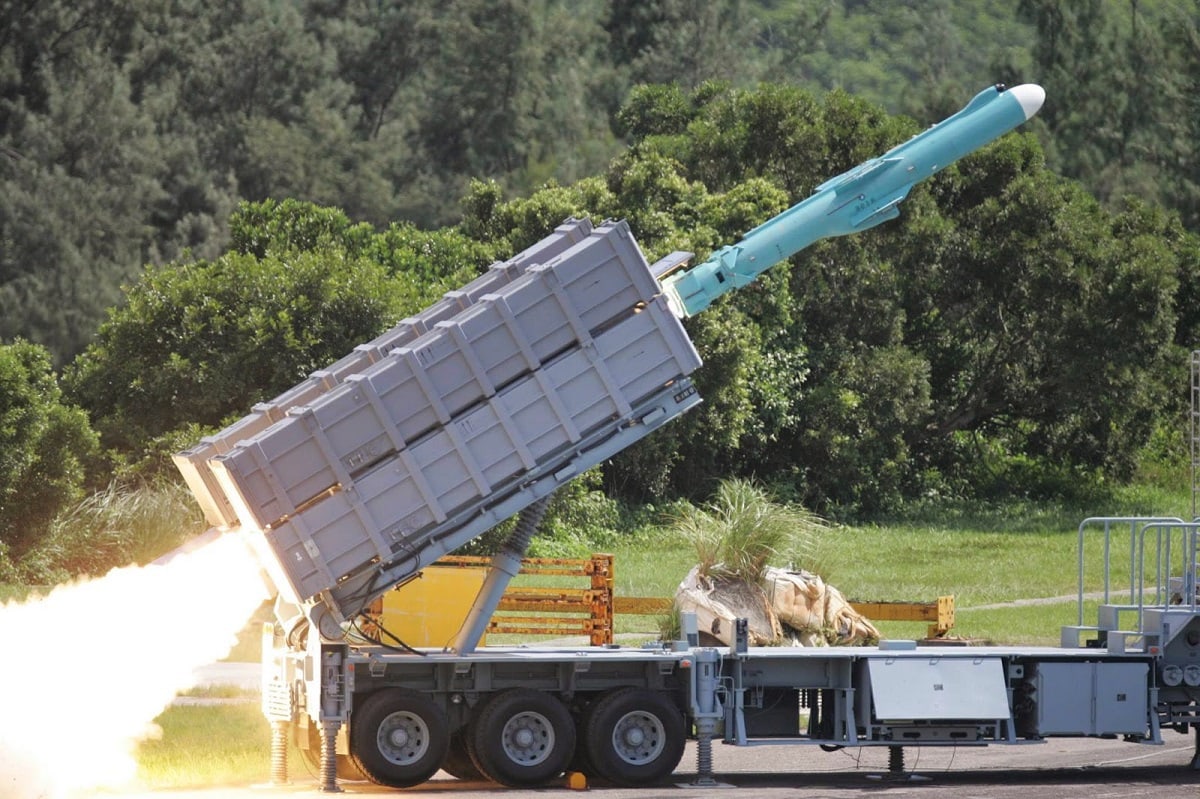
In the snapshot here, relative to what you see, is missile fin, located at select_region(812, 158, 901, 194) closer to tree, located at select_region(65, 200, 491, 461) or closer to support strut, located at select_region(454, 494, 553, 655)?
support strut, located at select_region(454, 494, 553, 655)

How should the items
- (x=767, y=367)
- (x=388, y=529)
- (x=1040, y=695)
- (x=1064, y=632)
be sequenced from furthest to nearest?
(x=767, y=367) → (x=1064, y=632) → (x=1040, y=695) → (x=388, y=529)

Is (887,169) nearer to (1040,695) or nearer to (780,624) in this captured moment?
(1040,695)

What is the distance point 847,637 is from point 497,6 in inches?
2331

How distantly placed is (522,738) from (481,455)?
2.76 metres

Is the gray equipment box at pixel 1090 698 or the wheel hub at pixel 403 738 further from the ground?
the wheel hub at pixel 403 738

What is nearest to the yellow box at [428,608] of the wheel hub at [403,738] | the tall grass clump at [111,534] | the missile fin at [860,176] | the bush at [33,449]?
the wheel hub at [403,738]

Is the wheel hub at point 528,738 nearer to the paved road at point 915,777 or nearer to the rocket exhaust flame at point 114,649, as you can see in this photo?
the paved road at point 915,777

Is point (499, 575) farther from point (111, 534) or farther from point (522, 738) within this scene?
point (111, 534)

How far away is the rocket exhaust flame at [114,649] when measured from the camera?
17.6 meters

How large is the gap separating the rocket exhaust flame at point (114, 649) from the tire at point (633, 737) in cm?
348

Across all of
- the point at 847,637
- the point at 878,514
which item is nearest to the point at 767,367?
the point at 878,514

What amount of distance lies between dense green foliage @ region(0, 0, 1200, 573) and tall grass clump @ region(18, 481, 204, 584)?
169mm

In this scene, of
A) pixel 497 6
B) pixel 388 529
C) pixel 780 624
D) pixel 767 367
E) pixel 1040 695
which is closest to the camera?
pixel 388 529

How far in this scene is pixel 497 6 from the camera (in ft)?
269
